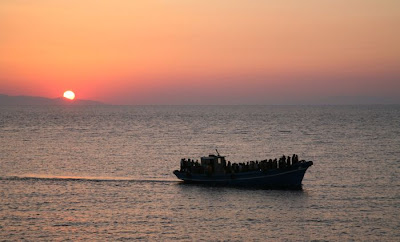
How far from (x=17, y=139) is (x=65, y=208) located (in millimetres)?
71229

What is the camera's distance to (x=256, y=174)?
2152 inches

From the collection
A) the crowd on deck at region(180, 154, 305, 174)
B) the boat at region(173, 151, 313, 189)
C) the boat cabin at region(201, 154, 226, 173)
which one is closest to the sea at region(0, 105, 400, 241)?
the boat at region(173, 151, 313, 189)

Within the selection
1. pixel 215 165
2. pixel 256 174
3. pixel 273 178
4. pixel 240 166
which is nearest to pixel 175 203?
pixel 256 174

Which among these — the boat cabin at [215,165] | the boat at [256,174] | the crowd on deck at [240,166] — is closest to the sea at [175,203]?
the boat at [256,174]

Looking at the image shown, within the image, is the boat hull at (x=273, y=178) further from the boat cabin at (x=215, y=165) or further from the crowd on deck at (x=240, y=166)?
the boat cabin at (x=215, y=165)

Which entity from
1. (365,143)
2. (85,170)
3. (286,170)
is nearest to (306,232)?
(286,170)

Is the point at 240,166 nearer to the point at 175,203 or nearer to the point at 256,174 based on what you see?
the point at 256,174

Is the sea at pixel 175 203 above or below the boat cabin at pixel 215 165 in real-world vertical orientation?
below

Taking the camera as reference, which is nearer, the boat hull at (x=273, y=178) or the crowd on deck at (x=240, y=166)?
the boat hull at (x=273, y=178)

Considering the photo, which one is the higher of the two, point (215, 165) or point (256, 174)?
point (215, 165)

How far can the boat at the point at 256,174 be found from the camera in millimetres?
54375

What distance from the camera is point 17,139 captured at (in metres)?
112

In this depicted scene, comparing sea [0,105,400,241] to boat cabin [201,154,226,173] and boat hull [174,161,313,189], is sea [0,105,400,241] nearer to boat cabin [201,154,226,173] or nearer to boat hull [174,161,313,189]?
boat hull [174,161,313,189]

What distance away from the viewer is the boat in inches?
2141
